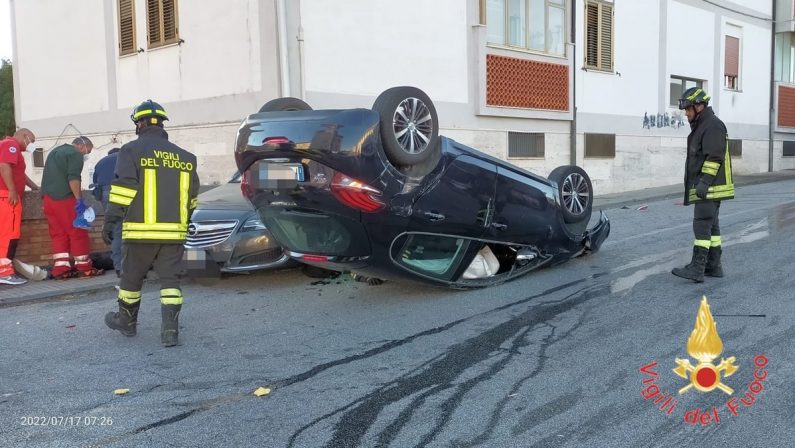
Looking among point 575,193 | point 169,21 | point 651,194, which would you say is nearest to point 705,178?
point 575,193

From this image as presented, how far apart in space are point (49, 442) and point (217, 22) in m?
10.9

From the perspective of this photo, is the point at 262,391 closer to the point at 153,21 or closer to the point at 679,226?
the point at 679,226

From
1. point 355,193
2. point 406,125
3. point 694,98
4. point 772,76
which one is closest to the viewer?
point 355,193

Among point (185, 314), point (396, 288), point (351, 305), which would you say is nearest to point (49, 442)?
point (185, 314)

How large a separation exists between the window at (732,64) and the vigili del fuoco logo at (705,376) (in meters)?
21.3

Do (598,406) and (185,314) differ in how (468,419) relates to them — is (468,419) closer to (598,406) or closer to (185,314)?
(598,406)

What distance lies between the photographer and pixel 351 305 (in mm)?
6105

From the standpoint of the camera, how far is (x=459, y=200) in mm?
5805

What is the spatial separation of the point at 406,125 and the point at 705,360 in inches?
107

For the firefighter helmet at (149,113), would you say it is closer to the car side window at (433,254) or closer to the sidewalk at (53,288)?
the car side window at (433,254)

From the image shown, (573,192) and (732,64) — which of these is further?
(732,64)

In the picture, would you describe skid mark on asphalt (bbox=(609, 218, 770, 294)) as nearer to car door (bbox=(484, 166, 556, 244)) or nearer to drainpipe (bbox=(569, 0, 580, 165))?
car door (bbox=(484, 166, 556, 244))

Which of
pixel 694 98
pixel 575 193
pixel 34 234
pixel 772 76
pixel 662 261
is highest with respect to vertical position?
pixel 772 76

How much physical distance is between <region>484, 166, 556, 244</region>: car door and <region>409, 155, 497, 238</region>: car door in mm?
135
